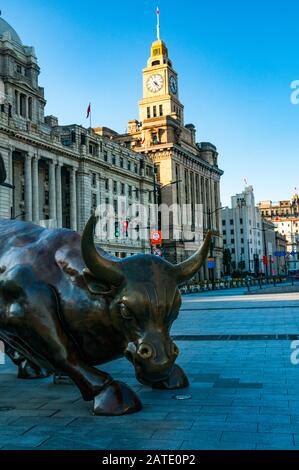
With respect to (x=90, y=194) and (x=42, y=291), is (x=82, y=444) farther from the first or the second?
(x=90, y=194)

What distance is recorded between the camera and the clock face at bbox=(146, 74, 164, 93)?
93250 mm

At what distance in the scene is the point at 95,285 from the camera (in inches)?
232

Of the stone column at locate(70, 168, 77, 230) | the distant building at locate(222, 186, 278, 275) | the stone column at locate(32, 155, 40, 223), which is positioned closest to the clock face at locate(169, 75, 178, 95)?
the distant building at locate(222, 186, 278, 275)

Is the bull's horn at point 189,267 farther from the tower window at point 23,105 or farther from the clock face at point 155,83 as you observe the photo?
the clock face at point 155,83

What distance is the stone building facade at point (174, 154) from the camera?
3246 inches

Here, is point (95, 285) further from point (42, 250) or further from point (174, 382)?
point (174, 382)

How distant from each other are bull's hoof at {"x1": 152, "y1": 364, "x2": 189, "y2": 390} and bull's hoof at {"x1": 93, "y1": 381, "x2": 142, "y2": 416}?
1469 mm

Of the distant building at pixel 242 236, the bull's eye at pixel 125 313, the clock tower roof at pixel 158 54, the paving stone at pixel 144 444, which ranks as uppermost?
the clock tower roof at pixel 158 54

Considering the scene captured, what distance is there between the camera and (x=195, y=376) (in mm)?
8430

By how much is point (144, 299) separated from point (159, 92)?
9161 cm

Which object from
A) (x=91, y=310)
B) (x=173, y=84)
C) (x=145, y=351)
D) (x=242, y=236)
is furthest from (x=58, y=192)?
(x=242, y=236)

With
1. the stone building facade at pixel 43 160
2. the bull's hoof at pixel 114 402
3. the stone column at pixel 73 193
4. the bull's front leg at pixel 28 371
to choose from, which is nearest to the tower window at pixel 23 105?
the stone building facade at pixel 43 160

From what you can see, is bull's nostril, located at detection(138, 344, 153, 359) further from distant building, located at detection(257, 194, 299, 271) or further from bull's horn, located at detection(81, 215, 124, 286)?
distant building, located at detection(257, 194, 299, 271)

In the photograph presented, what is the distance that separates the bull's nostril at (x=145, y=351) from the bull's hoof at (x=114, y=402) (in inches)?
39.4
